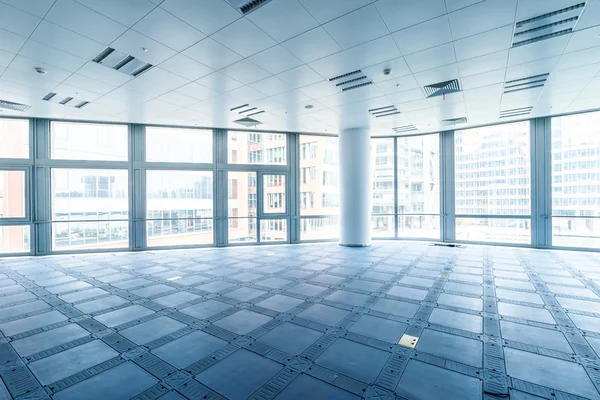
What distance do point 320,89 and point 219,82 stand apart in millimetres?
1912

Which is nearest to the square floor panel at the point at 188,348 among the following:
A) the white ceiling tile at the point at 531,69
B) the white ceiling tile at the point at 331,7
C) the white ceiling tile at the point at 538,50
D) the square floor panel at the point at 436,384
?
the square floor panel at the point at 436,384

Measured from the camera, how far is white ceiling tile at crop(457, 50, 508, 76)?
14.2 ft

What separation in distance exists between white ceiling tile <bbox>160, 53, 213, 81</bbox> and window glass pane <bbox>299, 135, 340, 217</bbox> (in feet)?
16.1

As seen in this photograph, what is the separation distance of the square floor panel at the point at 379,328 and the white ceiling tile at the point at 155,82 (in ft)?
16.0

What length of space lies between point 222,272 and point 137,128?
5227mm

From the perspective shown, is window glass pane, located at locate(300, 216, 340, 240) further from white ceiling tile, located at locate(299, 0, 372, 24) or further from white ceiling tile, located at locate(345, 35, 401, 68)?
white ceiling tile, located at locate(299, 0, 372, 24)

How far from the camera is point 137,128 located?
8.21m

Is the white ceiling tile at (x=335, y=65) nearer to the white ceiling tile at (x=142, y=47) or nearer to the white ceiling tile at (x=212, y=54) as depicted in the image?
the white ceiling tile at (x=212, y=54)

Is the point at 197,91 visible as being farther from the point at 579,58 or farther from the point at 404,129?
the point at 579,58

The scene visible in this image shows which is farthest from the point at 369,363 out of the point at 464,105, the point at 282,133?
the point at 282,133

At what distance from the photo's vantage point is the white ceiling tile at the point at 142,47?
12.5 ft

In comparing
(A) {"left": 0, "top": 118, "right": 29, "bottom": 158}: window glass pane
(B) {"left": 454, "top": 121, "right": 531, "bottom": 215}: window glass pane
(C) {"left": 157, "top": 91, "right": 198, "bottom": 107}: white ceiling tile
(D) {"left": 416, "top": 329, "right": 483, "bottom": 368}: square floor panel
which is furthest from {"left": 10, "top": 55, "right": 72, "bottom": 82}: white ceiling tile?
(B) {"left": 454, "top": 121, "right": 531, "bottom": 215}: window glass pane

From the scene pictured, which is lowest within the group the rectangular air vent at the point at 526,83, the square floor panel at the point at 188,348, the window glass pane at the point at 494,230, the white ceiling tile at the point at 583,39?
the square floor panel at the point at 188,348

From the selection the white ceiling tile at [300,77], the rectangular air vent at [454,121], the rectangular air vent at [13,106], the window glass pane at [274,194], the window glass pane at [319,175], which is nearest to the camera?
the white ceiling tile at [300,77]
